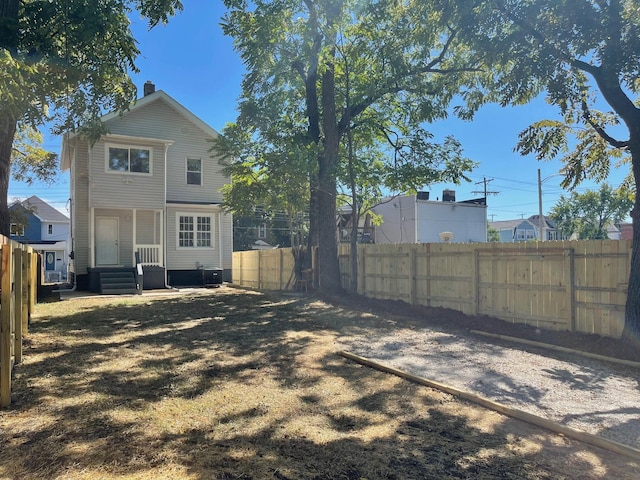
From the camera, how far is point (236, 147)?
13859 mm

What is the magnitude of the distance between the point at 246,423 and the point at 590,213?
45.1 metres

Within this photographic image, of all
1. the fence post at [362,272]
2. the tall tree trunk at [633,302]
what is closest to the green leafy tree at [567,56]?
the tall tree trunk at [633,302]

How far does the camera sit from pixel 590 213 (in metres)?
40.9

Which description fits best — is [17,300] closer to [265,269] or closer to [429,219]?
[265,269]

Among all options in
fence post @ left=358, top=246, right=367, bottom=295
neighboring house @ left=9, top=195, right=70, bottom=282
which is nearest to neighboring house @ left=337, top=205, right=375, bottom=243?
fence post @ left=358, top=246, right=367, bottom=295

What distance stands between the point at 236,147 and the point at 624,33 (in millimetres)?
10105

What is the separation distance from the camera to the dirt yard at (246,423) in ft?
10.3

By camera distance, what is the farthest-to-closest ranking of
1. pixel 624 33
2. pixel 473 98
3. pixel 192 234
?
pixel 192 234
pixel 473 98
pixel 624 33

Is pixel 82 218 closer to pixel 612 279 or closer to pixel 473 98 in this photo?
pixel 473 98

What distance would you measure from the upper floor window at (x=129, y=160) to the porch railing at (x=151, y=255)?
3.02m

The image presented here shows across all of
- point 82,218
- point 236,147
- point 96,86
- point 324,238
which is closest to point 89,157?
point 82,218

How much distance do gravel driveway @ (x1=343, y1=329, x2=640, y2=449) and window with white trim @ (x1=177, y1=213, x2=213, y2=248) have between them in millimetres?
13295

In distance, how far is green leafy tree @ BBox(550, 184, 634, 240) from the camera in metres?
38.9

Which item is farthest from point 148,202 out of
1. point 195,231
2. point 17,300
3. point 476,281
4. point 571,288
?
point 571,288
